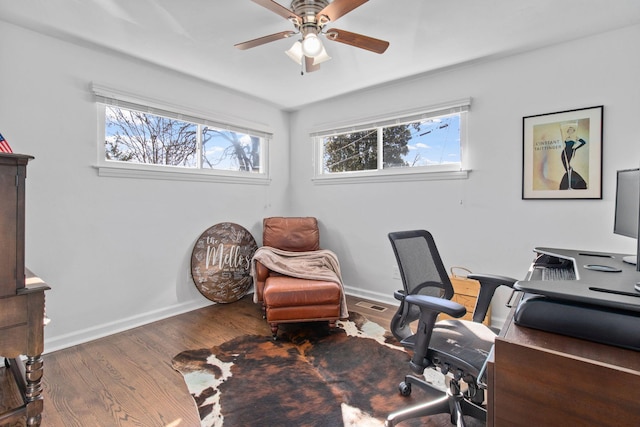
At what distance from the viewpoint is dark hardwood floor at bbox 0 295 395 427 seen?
169cm

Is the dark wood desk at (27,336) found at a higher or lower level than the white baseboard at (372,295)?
higher

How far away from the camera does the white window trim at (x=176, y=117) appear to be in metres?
2.64

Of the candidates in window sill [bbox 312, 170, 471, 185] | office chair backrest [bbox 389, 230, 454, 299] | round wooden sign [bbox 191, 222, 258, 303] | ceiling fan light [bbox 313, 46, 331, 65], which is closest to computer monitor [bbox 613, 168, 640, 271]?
office chair backrest [bbox 389, 230, 454, 299]

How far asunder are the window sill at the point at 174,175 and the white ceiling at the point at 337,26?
3.16 ft

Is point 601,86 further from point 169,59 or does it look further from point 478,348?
point 169,59

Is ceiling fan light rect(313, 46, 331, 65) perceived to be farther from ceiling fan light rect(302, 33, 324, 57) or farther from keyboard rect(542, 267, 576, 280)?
keyboard rect(542, 267, 576, 280)

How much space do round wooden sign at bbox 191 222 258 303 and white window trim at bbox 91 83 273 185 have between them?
578 mm

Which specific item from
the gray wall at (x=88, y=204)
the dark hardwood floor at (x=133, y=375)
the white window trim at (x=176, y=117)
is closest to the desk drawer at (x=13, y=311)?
the dark hardwood floor at (x=133, y=375)

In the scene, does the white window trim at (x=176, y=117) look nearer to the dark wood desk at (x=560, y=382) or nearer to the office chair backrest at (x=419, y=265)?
the office chair backrest at (x=419, y=265)

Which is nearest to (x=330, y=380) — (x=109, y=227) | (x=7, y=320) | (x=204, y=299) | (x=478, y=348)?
(x=478, y=348)

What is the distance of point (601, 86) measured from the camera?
2326mm

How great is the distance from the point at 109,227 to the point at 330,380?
2.20 m

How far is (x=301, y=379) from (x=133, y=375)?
1106 millimetres

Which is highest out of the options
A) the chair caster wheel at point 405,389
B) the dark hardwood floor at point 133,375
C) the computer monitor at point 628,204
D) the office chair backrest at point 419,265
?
the computer monitor at point 628,204
